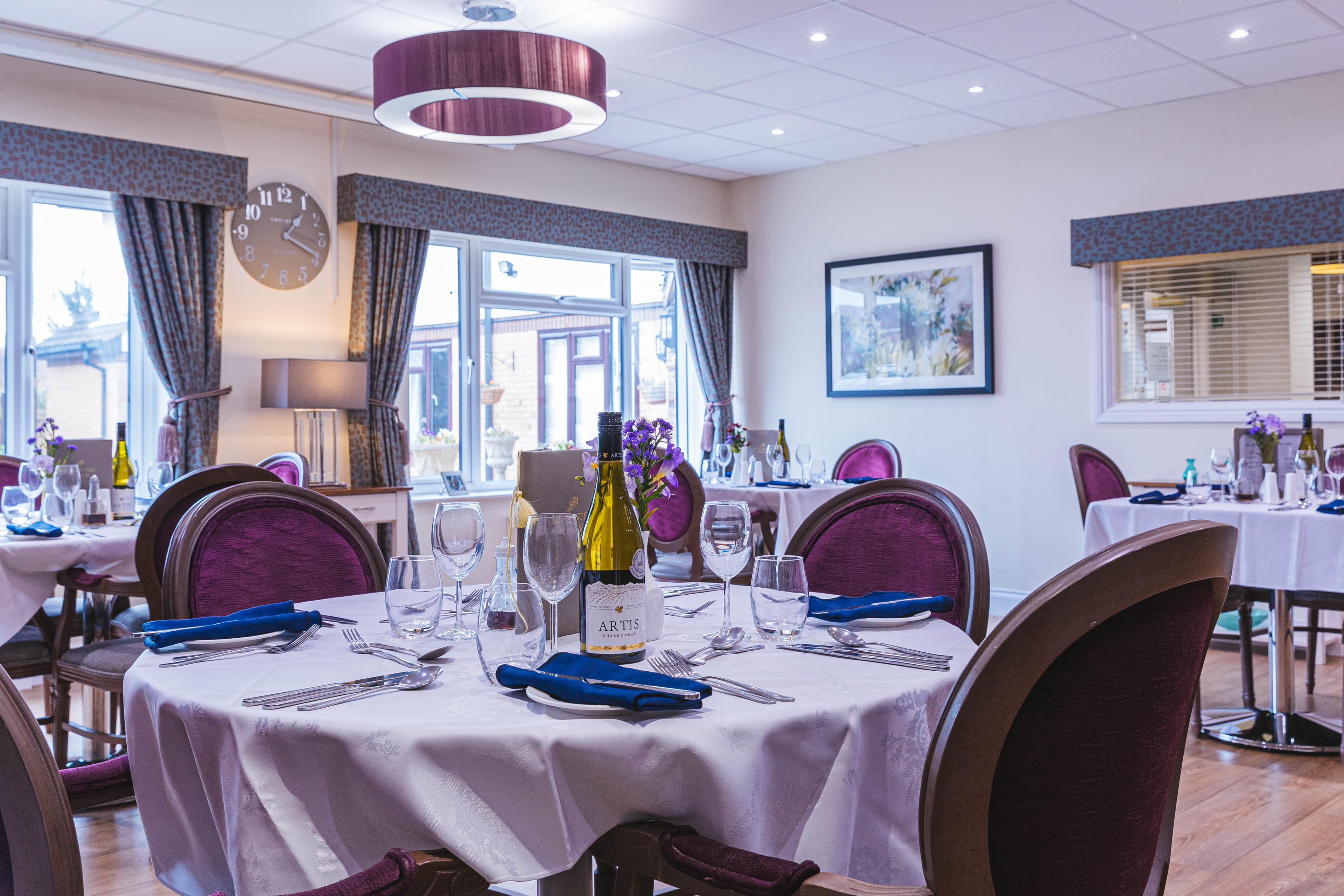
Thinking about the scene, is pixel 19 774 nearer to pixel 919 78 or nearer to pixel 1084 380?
pixel 919 78

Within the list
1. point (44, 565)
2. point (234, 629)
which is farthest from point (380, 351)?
point (234, 629)

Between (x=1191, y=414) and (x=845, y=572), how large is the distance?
4551mm

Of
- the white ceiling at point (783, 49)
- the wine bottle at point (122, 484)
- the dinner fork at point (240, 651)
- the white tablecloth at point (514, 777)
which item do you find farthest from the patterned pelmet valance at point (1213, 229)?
the dinner fork at point (240, 651)

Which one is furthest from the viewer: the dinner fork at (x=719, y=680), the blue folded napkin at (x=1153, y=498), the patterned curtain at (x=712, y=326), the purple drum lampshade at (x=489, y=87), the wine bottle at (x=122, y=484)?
the patterned curtain at (x=712, y=326)

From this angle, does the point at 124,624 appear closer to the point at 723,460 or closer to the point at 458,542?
the point at 458,542

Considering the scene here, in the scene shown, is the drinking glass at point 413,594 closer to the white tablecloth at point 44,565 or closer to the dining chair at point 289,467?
the white tablecloth at point 44,565

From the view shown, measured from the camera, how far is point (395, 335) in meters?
6.38

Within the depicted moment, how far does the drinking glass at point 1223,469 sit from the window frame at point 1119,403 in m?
1.76

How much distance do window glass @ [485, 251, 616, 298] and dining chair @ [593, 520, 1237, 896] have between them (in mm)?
6379

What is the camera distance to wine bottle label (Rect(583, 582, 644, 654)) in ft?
5.24

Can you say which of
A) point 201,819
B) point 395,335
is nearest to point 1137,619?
point 201,819

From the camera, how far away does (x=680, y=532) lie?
4969 mm

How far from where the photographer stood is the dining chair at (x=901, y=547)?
7.50ft

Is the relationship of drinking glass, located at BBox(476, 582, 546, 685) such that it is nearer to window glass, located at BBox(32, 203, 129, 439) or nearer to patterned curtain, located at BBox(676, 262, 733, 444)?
window glass, located at BBox(32, 203, 129, 439)
